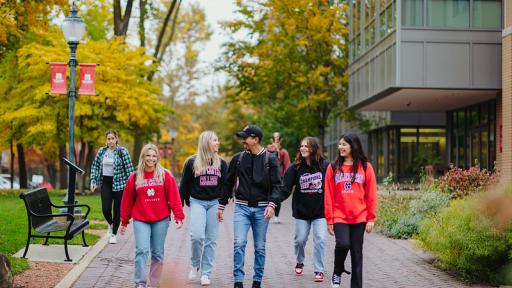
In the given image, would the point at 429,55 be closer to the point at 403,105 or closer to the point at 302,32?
the point at 403,105

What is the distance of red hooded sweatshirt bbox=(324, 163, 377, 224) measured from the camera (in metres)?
7.97

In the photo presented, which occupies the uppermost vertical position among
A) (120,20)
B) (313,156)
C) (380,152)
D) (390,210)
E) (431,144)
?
(120,20)

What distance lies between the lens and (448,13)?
82.7 ft

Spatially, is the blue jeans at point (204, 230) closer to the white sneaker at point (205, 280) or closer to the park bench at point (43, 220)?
the white sneaker at point (205, 280)

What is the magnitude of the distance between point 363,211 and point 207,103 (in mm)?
59102

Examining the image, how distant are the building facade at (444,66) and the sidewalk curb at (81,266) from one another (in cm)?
1313

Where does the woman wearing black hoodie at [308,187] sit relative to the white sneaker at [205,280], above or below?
above

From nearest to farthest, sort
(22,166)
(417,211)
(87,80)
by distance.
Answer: (417,211), (87,80), (22,166)

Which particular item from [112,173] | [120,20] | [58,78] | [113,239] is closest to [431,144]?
[120,20]

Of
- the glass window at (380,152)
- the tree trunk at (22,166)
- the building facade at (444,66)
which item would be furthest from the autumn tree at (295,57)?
the tree trunk at (22,166)

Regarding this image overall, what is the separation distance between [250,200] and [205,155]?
3.02ft

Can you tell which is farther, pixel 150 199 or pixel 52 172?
pixel 52 172

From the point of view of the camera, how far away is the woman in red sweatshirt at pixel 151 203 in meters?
8.21

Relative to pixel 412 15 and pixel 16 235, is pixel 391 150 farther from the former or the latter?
pixel 16 235
